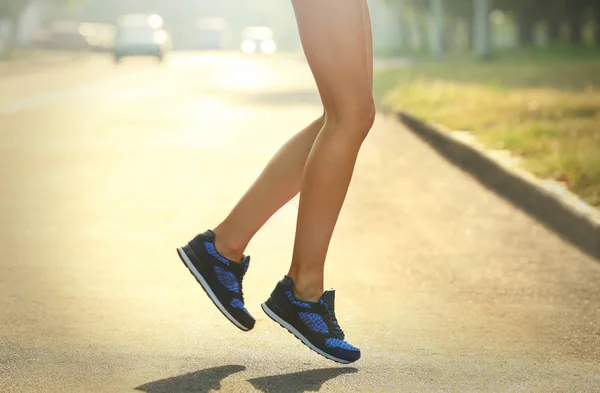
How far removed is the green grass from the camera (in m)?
Answer: 8.20

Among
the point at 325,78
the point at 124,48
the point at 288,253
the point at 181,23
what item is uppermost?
the point at 325,78

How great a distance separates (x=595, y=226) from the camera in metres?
6.12

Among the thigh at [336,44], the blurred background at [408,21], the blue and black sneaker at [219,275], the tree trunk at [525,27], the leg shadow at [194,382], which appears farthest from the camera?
the tree trunk at [525,27]

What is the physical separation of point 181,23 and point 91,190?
120 m

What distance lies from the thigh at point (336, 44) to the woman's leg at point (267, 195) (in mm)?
245

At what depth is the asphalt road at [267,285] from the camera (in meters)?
3.67

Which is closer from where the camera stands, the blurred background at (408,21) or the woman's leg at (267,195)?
the woman's leg at (267,195)

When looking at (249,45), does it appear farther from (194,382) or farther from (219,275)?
(194,382)

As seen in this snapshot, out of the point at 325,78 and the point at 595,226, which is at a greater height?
the point at 325,78

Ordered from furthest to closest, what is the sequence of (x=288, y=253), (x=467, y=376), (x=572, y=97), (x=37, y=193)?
(x=572, y=97) → (x=37, y=193) → (x=288, y=253) → (x=467, y=376)

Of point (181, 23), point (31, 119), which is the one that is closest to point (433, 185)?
point (31, 119)

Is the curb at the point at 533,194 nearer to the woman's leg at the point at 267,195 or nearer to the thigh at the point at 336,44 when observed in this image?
the woman's leg at the point at 267,195

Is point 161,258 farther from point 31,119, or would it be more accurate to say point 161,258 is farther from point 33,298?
point 31,119

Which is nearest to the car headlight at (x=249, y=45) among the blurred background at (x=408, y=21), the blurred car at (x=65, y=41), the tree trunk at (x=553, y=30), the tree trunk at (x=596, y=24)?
the blurred background at (x=408, y=21)
